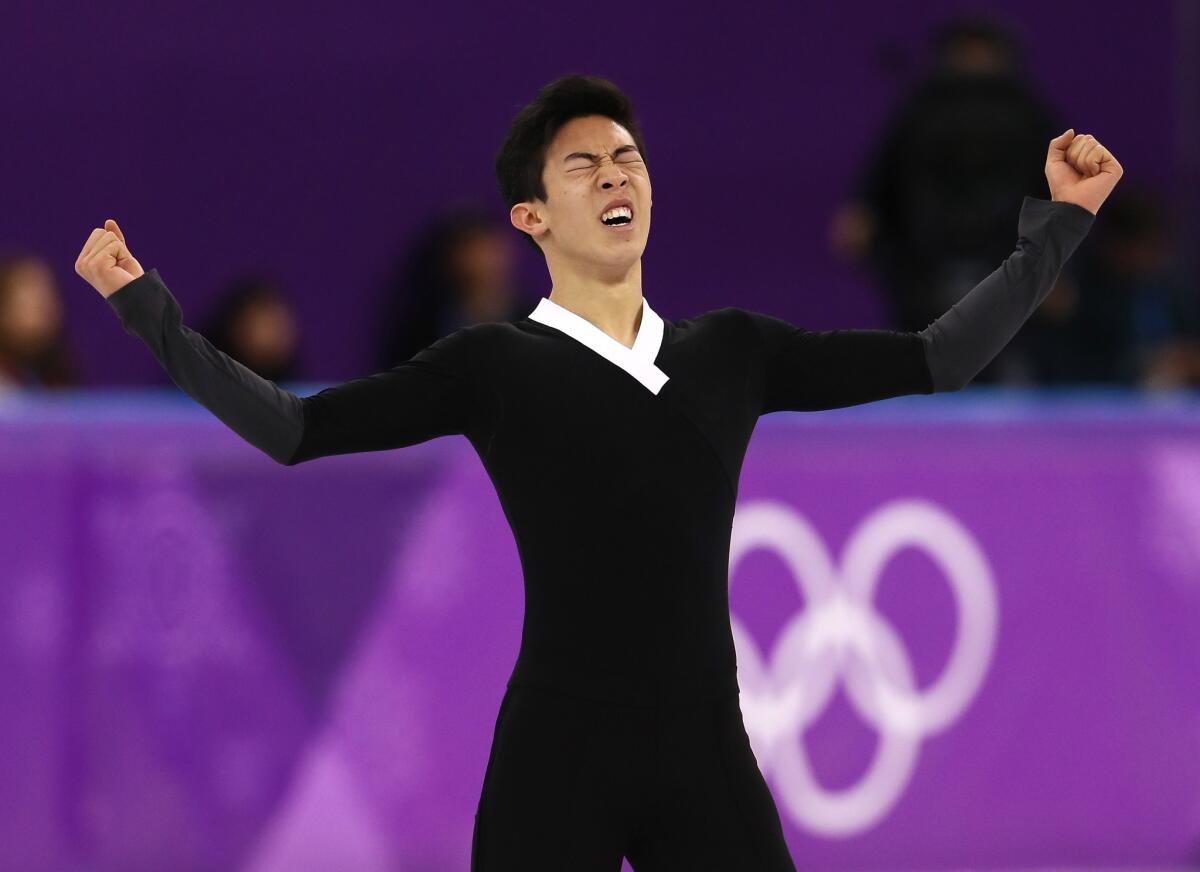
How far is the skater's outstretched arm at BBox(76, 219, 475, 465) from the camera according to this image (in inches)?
132

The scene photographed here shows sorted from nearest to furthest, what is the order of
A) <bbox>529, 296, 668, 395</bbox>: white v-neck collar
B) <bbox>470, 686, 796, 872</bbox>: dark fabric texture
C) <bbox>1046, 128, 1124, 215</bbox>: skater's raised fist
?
<bbox>470, 686, 796, 872</bbox>: dark fabric texture, <bbox>529, 296, 668, 395</bbox>: white v-neck collar, <bbox>1046, 128, 1124, 215</bbox>: skater's raised fist

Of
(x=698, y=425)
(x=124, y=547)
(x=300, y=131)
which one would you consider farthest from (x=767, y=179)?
(x=698, y=425)

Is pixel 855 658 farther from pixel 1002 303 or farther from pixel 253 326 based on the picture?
pixel 253 326

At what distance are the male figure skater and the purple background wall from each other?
18.8 ft

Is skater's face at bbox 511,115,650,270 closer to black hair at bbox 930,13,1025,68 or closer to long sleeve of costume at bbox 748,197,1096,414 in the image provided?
long sleeve of costume at bbox 748,197,1096,414

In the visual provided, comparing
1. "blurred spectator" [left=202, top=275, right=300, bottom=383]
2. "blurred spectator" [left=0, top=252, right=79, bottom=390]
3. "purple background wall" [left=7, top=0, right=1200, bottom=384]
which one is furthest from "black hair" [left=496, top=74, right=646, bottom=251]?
"purple background wall" [left=7, top=0, right=1200, bottom=384]

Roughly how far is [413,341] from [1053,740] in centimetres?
310

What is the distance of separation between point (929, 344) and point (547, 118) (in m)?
0.77

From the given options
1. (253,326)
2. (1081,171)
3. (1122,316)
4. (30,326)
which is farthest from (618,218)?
(1122,316)

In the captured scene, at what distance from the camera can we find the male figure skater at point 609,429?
11.0 ft

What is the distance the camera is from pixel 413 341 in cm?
816

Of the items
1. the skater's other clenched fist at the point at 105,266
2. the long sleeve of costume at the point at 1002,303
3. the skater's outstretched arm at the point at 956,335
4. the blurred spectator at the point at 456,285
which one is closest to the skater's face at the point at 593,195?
the skater's outstretched arm at the point at 956,335

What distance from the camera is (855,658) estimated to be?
609cm

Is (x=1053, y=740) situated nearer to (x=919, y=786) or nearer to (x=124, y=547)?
(x=919, y=786)
